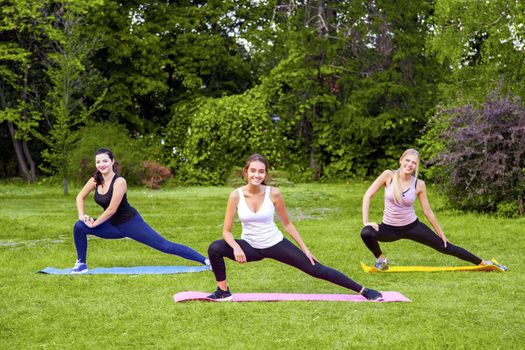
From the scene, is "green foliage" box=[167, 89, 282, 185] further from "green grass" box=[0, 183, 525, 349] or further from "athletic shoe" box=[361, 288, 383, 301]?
"athletic shoe" box=[361, 288, 383, 301]

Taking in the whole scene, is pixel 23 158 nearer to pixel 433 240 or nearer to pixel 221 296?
pixel 433 240

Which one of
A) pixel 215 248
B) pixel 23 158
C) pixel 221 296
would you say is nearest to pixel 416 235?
pixel 221 296

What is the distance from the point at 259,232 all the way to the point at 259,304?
2.20 feet

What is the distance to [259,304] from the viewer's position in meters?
7.29

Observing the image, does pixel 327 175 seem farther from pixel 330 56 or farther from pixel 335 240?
pixel 335 240

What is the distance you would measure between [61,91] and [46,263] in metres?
12.7

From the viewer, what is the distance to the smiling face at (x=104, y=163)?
29.8 ft

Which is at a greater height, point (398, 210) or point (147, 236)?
point (398, 210)

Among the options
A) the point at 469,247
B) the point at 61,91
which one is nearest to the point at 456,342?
the point at 469,247

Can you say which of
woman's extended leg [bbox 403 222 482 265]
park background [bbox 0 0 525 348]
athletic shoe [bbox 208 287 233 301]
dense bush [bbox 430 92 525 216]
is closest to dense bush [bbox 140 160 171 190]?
park background [bbox 0 0 525 348]

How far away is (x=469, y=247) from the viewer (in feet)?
37.6

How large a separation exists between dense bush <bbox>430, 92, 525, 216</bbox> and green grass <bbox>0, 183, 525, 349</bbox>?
1160 millimetres

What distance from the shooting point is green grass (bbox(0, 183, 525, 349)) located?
19.8ft

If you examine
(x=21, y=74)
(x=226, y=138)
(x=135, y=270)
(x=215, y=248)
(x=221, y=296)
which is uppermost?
(x=21, y=74)
